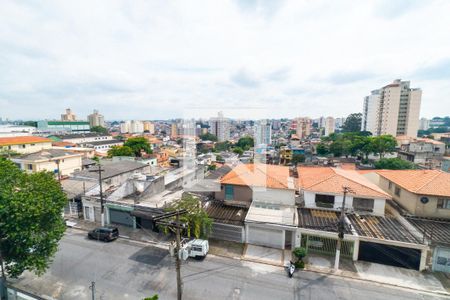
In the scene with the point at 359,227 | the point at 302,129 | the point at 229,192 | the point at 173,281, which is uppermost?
the point at 302,129

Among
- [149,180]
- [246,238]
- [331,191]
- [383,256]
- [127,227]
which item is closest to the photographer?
[383,256]

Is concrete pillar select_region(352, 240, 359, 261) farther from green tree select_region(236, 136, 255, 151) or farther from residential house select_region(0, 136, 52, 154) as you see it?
green tree select_region(236, 136, 255, 151)

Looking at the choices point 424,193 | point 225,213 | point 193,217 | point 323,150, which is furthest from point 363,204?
point 323,150

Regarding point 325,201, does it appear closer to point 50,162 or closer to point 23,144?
point 50,162

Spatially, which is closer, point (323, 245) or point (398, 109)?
point (323, 245)

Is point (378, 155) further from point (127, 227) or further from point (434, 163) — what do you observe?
point (127, 227)

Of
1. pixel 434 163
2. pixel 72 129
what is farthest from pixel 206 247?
pixel 72 129

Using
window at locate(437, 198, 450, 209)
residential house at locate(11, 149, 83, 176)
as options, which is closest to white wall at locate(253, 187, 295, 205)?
window at locate(437, 198, 450, 209)
